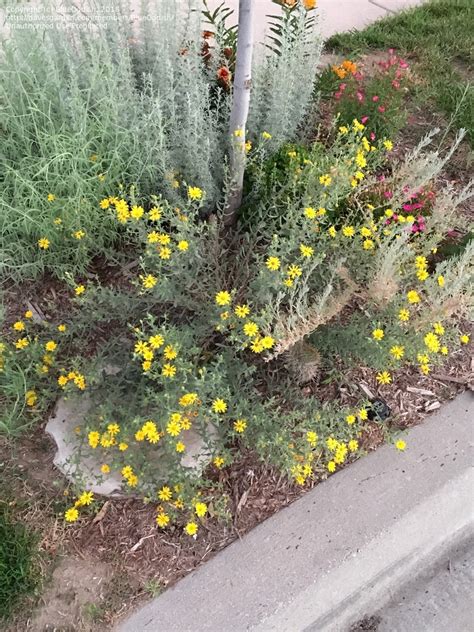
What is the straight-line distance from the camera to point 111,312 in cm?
252

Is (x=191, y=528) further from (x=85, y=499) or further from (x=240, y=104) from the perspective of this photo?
(x=240, y=104)

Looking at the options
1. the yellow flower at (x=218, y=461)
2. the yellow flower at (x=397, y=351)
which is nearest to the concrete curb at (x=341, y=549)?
the yellow flower at (x=218, y=461)

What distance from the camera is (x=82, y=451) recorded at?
89.7 inches

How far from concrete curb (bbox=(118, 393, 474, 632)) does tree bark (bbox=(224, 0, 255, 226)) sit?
4.62ft

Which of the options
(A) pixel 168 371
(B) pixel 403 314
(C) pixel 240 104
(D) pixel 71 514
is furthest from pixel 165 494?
(C) pixel 240 104

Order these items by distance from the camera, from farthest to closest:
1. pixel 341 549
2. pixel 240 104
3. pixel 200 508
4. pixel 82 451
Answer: pixel 240 104
pixel 82 451
pixel 341 549
pixel 200 508

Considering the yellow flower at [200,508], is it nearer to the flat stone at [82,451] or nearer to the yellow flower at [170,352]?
the flat stone at [82,451]

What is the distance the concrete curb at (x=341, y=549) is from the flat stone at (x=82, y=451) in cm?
39

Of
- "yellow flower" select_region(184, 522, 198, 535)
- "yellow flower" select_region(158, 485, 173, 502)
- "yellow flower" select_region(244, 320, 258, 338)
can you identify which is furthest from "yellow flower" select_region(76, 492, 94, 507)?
"yellow flower" select_region(244, 320, 258, 338)

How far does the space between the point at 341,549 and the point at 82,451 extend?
1079 millimetres

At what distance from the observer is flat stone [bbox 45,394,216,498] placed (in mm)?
2195

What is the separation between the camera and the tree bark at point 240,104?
221cm

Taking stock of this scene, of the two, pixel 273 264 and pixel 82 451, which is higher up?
pixel 273 264

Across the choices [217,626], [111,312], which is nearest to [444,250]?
[111,312]
